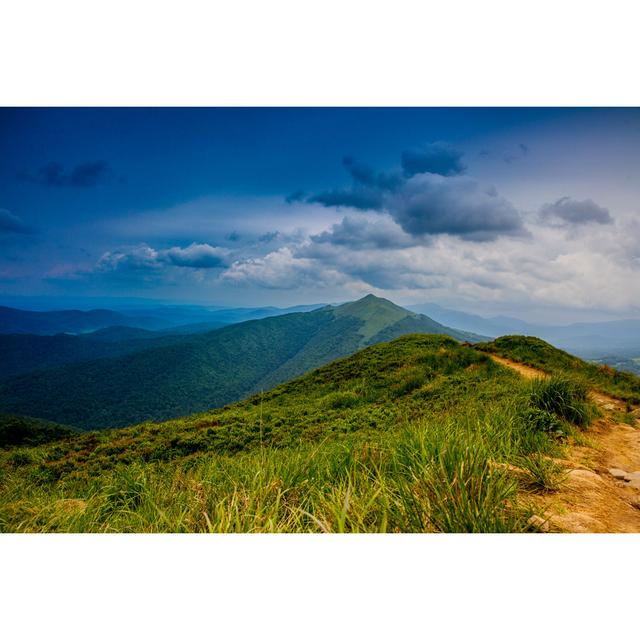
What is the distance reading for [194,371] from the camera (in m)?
97.3

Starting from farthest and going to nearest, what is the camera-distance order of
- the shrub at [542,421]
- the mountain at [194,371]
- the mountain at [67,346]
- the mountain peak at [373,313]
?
1. the mountain peak at [373,313]
2. the mountain at [67,346]
3. the mountain at [194,371]
4. the shrub at [542,421]

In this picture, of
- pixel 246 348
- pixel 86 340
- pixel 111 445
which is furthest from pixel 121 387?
pixel 111 445

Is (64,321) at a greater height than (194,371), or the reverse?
(64,321)

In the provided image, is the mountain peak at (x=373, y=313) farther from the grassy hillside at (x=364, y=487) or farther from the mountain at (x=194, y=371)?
the grassy hillside at (x=364, y=487)

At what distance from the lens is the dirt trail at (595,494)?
228cm

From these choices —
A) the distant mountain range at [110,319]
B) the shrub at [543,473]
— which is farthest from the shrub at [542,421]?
the distant mountain range at [110,319]

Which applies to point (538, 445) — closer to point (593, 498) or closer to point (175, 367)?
point (593, 498)

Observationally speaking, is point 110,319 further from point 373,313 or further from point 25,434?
point 25,434

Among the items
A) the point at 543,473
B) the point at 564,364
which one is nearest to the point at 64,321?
the point at 564,364

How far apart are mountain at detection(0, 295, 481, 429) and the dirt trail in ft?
154

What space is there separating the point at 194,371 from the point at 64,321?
76146 millimetres

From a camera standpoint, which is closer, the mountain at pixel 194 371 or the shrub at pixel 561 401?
the shrub at pixel 561 401

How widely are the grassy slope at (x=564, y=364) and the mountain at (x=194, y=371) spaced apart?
3461 centimetres

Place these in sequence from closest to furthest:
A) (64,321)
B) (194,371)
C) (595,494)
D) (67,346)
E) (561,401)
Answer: (595,494), (561,401), (194,371), (64,321), (67,346)
